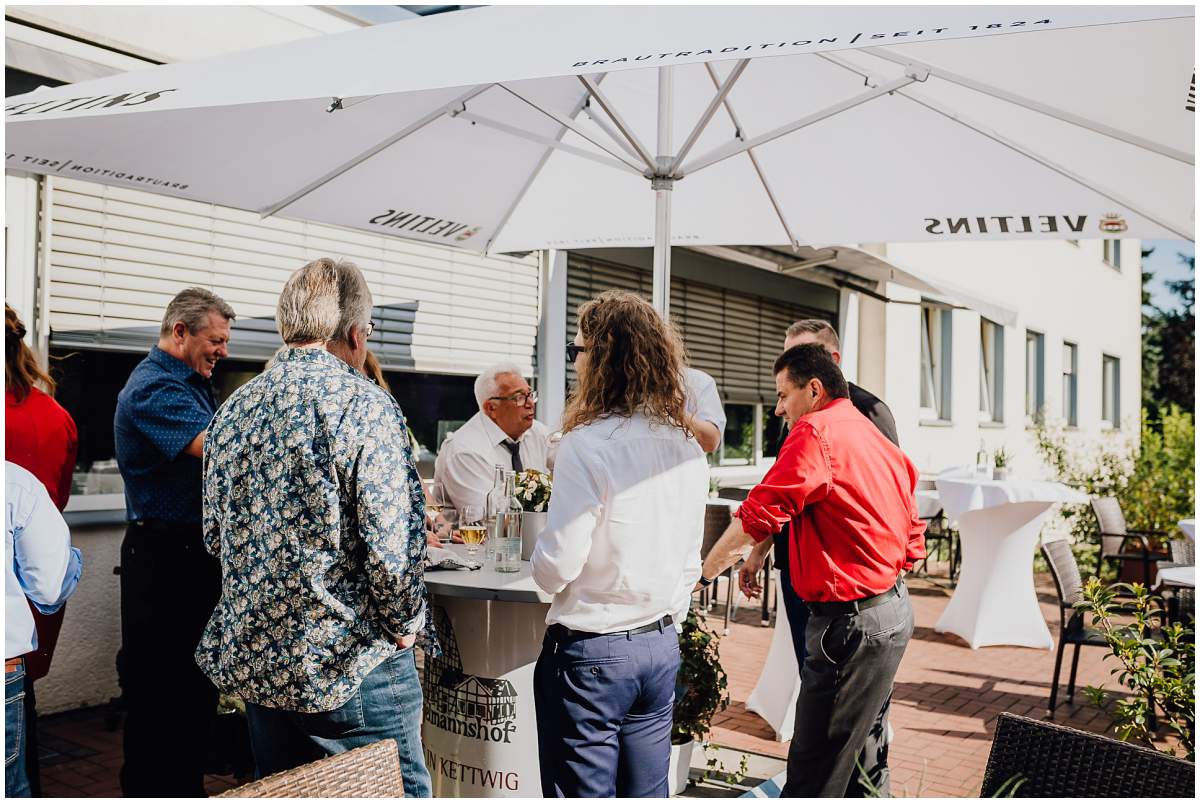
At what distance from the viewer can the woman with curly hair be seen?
2.53 metres

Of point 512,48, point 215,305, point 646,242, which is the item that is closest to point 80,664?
point 215,305

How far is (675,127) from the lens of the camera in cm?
508

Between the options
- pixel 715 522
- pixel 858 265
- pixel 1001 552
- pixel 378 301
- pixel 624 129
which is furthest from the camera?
pixel 858 265

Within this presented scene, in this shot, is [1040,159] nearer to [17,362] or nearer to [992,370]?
[17,362]

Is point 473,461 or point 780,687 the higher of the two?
point 473,461

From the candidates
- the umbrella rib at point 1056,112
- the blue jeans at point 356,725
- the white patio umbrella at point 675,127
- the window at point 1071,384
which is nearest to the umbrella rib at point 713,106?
the white patio umbrella at point 675,127

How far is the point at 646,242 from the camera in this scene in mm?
5586

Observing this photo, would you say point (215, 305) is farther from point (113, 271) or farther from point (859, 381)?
point (859, 381)

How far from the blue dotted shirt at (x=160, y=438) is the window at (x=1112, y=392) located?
2040 centimetres

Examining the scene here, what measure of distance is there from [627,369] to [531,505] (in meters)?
1.09

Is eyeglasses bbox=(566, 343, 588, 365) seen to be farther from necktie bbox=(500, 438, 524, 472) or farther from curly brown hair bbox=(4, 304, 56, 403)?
curly brown hair bbox=(4, 304, 56, 403)

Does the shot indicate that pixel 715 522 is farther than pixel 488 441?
Yes

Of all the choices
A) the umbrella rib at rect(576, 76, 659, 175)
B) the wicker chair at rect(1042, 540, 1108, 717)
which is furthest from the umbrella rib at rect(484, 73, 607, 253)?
the wicker chair at rect(1042, 540, 1108, 717)

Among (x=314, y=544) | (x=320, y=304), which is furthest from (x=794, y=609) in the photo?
(x=320, y=304)
